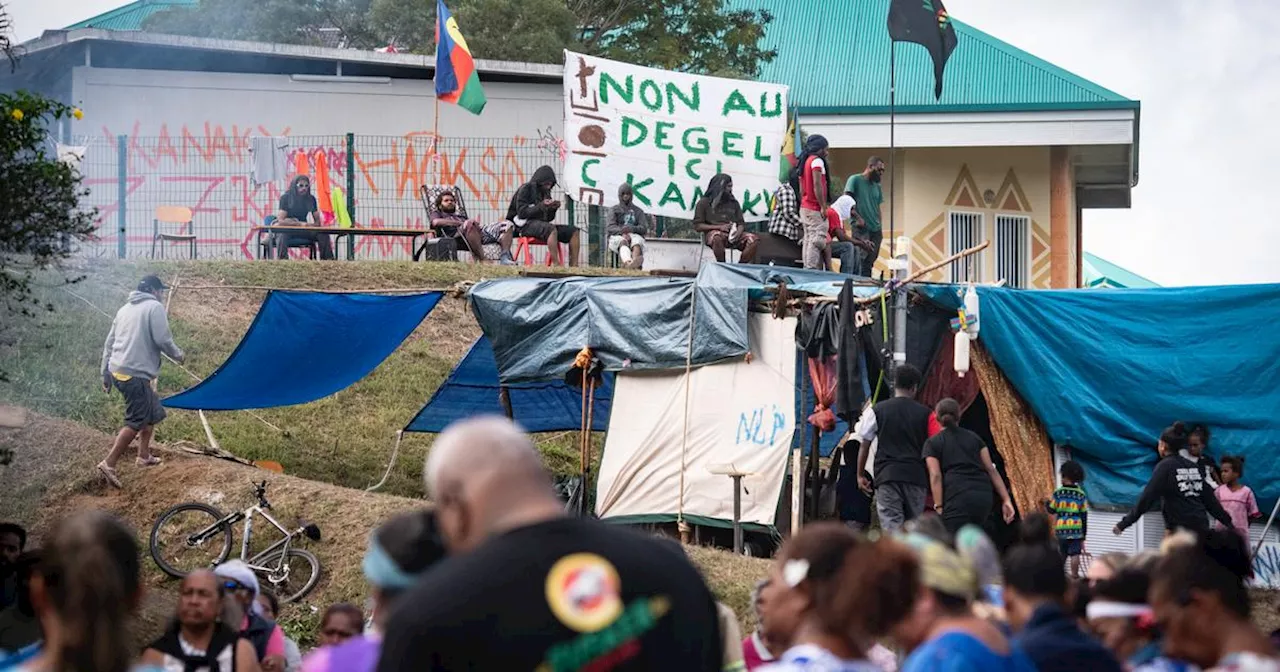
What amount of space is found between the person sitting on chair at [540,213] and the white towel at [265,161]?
448 centimetres

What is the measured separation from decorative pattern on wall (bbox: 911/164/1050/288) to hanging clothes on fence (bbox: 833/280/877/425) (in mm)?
12806

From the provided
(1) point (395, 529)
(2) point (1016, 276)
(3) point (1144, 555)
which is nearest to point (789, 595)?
(1) point (395, 529)

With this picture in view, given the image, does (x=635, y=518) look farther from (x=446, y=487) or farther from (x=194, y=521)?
(x=446, y=487)

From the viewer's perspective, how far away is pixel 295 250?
75.4 ft

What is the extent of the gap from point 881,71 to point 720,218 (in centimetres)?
894

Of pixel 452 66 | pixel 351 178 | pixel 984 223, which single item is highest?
pixel 452 66

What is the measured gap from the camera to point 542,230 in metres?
19.5

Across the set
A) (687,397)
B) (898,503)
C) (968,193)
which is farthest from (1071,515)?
(968,193)

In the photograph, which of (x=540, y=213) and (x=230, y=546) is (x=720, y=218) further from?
(x=230, y=546)

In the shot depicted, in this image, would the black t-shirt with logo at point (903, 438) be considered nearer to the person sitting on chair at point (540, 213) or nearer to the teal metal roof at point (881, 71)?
the person sitting on chair at point (540, 213)

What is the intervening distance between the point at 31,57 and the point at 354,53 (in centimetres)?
447

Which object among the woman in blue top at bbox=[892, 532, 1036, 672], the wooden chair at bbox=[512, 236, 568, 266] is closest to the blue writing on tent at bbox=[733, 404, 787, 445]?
the woman in blue top at bbox=[892, 532, 1036, 672]

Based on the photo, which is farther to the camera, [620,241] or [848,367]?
[620,241]

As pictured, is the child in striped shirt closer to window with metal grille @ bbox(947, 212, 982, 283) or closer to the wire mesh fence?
the wire mesh fence
